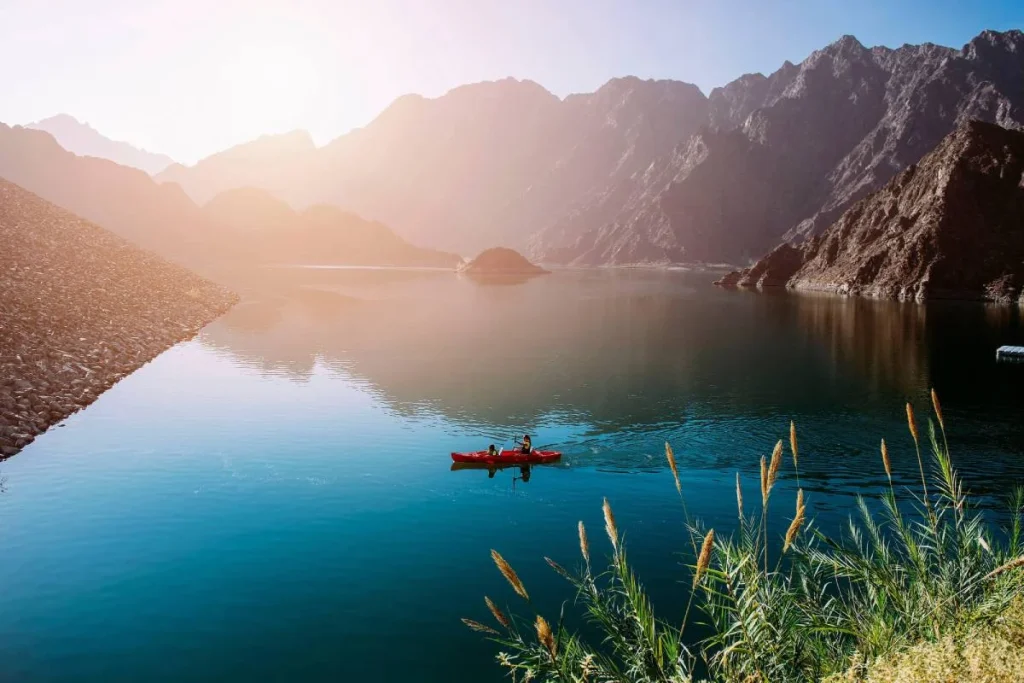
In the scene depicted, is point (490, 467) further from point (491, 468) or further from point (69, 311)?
point (69, 311)

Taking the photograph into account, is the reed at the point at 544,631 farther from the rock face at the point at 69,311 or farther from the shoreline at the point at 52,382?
the rock face at the point at 69,311

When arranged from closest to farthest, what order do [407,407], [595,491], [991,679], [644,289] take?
1. [991,679]
2. [595,491]
3. [407,407]
4. [644,289]

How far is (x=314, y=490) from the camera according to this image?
95.1 feet

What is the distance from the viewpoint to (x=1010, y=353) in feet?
200

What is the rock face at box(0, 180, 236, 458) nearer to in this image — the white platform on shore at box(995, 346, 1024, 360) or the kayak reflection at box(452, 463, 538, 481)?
the kayak reflection at box(452, 463, 538, 481)

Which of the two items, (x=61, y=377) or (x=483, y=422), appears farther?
(x=61, y=377)

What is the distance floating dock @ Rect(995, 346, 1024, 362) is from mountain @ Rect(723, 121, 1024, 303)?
6193 centimetres

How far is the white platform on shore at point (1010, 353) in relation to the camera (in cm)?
6041

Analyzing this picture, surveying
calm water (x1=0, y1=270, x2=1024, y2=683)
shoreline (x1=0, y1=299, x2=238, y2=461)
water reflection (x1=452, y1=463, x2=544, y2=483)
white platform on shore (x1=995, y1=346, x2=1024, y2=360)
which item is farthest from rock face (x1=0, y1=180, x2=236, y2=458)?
white platform on shore (x1=995, y1=346, x2=1024, y2=360)

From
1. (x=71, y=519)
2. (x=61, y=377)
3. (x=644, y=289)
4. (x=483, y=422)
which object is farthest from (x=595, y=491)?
(x=644, y=289)

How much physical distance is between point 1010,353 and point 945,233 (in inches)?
3077

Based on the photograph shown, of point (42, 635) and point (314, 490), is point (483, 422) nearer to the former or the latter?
point (314, 490)

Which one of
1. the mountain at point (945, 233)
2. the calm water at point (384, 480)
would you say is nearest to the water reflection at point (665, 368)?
the calm water at point (384, 480)

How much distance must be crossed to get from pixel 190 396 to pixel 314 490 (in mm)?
22089
